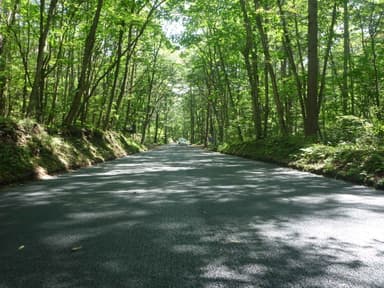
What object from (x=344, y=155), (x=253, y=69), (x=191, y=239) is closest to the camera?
(x=191, y=239)

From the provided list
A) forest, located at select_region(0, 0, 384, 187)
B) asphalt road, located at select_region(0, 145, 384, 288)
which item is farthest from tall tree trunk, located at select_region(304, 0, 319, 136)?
asphalt road, located at select_region(0, 145, 384, 288)

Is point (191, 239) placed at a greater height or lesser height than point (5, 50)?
lesser

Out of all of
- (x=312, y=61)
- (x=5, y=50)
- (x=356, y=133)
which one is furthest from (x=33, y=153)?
(x=5, y=50)

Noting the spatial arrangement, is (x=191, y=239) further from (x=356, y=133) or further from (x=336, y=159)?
(x=356, y=133)

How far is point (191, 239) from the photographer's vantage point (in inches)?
143

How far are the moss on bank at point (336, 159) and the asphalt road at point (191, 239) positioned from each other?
4.94ft

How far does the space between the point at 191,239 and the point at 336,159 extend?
7.86 m

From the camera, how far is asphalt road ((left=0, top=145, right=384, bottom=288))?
8.70 feet

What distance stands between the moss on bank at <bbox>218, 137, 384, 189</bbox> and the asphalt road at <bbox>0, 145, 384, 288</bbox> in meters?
1.51

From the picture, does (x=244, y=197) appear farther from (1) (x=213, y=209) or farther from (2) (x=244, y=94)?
(2) (x=244, y=94)

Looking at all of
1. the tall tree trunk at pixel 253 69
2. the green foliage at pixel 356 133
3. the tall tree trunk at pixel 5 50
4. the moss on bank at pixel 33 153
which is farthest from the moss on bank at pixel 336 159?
the tall tree trunk at pixel 5 50

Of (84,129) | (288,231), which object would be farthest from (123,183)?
(84,129)

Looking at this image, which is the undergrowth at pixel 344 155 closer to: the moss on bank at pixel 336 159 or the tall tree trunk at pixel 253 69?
the moss on bank at pixel 336 159

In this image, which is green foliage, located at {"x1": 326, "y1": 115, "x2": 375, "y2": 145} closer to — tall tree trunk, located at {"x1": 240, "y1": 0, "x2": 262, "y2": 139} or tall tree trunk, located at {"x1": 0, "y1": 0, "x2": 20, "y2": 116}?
tall tree trunk, located at {"x1": 240, "y1": 0, "x2": 262, "y2": 139}
